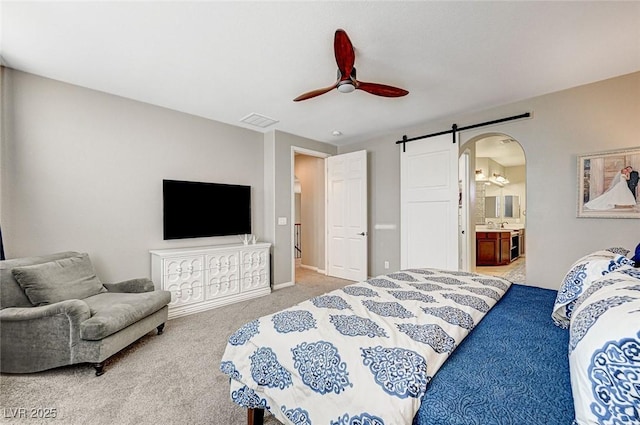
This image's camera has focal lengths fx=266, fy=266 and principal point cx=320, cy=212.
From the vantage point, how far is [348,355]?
106cm

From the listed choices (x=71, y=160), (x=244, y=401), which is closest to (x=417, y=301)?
(x=244, y=401)

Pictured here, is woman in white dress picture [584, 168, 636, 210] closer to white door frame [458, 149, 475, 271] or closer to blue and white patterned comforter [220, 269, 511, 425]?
white door frame [458, 149, 475, 271]

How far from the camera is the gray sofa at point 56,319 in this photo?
194cm

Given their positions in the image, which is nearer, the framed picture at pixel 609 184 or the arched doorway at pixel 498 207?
the framed picture at pixel 609 184

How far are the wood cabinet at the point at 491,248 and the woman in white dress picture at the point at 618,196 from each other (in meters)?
3.11

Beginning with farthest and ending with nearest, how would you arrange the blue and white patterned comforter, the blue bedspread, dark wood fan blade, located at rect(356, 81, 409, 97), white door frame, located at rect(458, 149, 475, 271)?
1. white door frame, located at rect(458, 149, 475, 271)
2. dark wood fan blade, located at rect(356, 81, 409, 97)
3. the blue and white patterned comforter
4. the blue bedspread

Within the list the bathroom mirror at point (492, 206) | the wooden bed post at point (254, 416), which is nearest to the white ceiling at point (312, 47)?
the wooden bed post at point (254, 416)

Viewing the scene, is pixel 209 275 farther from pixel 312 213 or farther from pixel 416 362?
pixel 416 362

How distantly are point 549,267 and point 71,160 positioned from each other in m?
Result: 5.47

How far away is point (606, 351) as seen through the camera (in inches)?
28.6

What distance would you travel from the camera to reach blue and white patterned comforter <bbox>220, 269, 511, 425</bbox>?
941 mm

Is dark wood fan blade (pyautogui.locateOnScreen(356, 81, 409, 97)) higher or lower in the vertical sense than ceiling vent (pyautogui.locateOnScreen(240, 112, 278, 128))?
lower

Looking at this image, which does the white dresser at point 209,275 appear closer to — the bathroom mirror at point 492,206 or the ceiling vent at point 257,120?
the ceiling vent at point 257,120

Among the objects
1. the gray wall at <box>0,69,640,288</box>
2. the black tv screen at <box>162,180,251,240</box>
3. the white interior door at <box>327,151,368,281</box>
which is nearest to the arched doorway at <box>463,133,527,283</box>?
the gray wall at <box>0,69,640,288</box>
